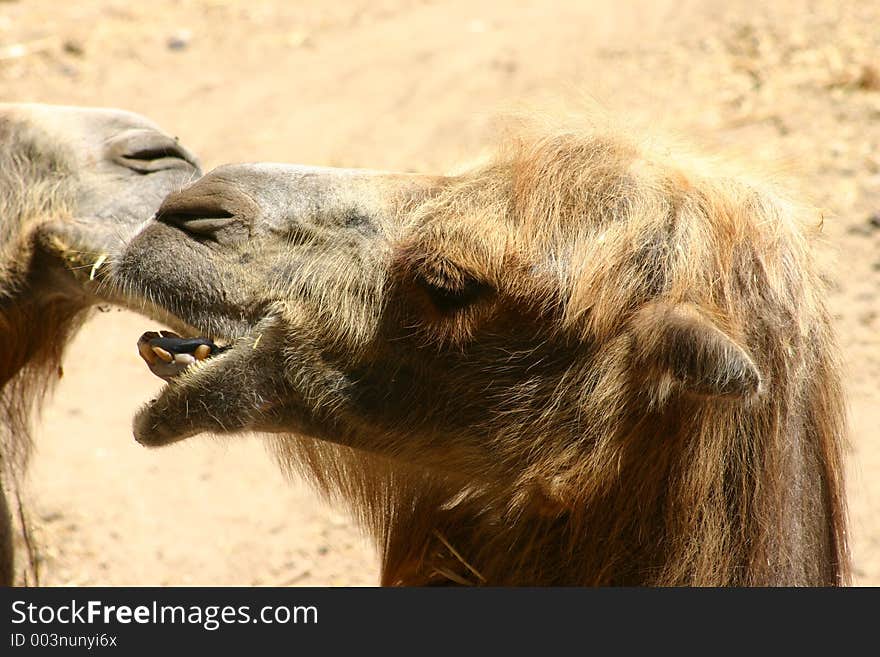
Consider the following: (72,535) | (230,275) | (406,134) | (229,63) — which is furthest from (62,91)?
(230,275)

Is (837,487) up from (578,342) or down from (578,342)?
down

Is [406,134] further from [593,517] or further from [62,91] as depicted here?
[593,517]

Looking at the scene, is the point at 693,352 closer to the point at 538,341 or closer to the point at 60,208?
the point at 538,341

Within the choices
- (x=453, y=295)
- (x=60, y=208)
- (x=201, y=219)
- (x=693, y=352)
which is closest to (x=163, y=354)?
(x=201, y=219)

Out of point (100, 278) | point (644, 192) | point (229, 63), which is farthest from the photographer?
point (229, 63)

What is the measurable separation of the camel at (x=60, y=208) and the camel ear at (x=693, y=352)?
6.97 feet

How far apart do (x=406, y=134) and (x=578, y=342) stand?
6123 millimetres

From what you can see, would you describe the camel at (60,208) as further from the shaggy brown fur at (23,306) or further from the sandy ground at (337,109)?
the sandy ground at (337,109)

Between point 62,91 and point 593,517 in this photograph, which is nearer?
point 593,517

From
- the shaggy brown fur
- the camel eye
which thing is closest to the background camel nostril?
the camel eye

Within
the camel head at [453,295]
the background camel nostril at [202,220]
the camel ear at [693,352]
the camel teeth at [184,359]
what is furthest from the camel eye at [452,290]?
the camel teeth at [184,359]

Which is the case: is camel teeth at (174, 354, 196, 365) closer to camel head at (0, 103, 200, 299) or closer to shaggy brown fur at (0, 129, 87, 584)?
camel head at (0, 103, 200, 299)

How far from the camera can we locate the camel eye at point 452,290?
304 cm

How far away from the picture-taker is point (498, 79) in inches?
380
